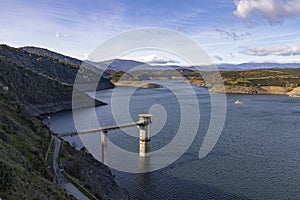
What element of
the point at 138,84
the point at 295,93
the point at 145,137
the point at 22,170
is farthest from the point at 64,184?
the point at 138,84

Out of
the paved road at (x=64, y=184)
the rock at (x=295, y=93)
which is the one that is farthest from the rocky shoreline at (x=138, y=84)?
the paved road at (x=64, y=184)

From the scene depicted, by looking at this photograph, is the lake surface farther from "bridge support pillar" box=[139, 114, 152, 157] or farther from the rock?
the rock

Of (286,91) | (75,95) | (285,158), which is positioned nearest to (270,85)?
(286,91)

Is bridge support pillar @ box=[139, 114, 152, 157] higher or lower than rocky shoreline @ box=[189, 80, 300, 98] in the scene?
lower

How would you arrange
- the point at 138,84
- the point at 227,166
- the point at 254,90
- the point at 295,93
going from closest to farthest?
the point at 227,166
the point at 295,93
the point at 254,90
the point at 138,84

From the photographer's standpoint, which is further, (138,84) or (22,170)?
(138,84)

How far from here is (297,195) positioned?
28.8 m

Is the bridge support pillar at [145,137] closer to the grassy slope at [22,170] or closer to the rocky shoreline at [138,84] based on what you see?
the grassy slope at [22,170]

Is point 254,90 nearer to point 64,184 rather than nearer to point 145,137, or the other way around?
point 145,137

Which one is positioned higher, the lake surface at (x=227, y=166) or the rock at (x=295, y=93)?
the rock at (x=295, y=93)

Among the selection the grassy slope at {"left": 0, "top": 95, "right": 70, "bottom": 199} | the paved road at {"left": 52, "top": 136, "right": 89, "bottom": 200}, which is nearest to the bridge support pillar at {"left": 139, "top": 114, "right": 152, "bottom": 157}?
the grassy slope at {"left": 0, "top": 95, "right": 70, "bottom": 199}

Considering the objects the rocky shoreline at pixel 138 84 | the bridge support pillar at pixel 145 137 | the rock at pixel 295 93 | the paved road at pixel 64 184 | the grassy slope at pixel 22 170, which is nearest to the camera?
the grassy slope at pixel 22 170

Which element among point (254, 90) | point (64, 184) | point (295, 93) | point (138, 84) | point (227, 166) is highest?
point (138, 84)

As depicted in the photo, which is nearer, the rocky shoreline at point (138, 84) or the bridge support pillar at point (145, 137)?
the bridge support pillar at point (145, 137)
